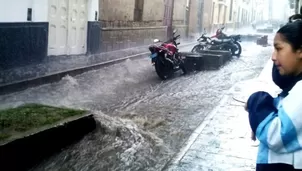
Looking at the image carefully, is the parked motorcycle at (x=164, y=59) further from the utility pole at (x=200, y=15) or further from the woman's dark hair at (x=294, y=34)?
the utility pole at (x=200, y=15)

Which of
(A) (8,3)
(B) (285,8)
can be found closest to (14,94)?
(A) (8,3)

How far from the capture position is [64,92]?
26.5ft

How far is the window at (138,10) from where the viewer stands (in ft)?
59.8

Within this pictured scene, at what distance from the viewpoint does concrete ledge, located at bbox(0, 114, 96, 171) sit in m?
3.73

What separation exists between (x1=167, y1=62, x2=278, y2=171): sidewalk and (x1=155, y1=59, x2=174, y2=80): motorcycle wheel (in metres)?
3.93

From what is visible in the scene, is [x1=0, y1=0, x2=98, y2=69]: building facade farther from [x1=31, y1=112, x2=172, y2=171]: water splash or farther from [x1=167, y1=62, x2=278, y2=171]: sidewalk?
[x1=167, y1=62, x2=278, y2=171]: sidewalk

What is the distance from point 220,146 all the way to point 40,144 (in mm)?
2260

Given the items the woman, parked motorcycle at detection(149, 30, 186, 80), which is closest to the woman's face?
the woman

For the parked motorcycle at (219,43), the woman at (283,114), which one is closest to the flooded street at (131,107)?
the woman at (283,114)

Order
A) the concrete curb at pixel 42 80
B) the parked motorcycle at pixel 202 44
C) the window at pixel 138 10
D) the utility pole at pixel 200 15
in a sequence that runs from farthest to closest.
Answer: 1. the utility pole at pixel 200 15
2. the window at pixel 138 10
3. the parked motorcycle at pixel 202 44
4. the concrete curb at pixel 42 80

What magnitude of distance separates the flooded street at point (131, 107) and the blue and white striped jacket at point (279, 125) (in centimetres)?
275

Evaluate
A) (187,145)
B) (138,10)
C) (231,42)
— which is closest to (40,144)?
(187,145)

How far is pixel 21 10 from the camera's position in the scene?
9570 mm

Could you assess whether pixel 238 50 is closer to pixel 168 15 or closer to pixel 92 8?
pixel 168 15
